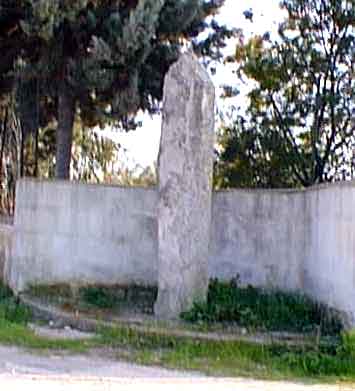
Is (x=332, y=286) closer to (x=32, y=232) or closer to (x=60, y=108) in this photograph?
(x=32, y=232)

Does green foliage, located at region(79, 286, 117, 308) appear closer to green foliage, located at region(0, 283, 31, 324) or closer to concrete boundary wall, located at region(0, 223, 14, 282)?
green foliage, located at region(0, 283, 31, 324)

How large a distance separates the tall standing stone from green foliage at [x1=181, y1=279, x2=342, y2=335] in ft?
0.89

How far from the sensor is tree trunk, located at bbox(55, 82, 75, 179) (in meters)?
15.8

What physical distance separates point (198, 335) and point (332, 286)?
1.83 meters

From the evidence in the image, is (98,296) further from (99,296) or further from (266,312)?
(266,312)

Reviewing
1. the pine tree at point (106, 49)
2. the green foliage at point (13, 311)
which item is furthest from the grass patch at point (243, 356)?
the pine tree at point (106, 49)

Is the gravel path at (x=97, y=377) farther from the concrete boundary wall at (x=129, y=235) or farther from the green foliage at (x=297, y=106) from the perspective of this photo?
the green foliage at (x=297, y=106)

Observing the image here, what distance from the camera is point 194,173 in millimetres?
11227

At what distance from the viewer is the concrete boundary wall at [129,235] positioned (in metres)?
12.3

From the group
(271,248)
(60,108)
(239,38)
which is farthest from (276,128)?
(271,248)

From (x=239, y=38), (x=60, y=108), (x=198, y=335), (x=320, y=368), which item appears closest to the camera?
(x=320, y=368)

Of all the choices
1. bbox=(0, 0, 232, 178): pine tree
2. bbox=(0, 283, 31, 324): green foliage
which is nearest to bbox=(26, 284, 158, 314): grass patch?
bbox=(0, 283, 31, 324): green foliage

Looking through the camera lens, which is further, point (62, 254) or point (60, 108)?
point (60, 108)


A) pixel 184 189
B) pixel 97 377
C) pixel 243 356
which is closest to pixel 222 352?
pixel 243 356
